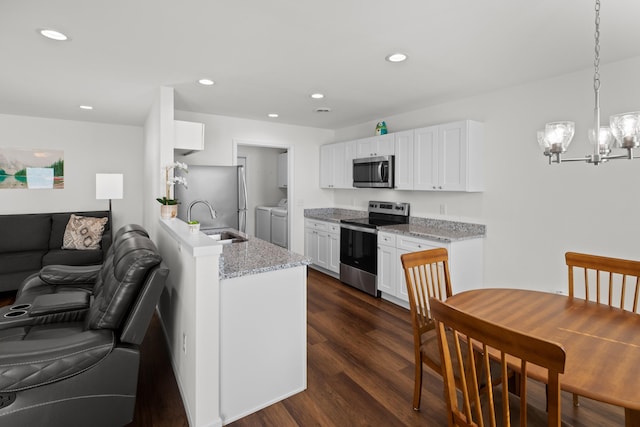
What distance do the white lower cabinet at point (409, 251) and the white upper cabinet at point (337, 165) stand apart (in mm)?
1373

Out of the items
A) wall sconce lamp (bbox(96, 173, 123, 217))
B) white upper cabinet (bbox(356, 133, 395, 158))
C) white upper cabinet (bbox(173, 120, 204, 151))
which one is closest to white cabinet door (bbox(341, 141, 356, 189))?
white upper cabinet (bbox(356, 133, 395, 158))

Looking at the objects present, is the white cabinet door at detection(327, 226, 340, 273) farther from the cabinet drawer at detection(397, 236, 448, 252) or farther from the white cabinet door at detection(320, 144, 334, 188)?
the cabinet drawer at detection(397, 236, 448, 252)

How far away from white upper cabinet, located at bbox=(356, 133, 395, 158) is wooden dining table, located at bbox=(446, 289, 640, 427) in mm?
2620

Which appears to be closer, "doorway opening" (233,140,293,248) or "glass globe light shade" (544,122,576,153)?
"glass globe light shade" (544,122,576,153)

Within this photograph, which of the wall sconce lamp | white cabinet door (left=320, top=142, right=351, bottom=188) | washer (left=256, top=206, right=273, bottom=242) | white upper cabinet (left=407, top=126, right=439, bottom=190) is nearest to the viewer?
white upper cabinet (left=407, top=126, right=439, bottom=190)

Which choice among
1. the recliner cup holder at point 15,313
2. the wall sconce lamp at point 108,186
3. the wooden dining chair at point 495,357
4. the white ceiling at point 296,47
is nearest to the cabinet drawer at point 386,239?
the white ceiling at point 296,47

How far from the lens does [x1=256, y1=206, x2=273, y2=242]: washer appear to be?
661 centimetres

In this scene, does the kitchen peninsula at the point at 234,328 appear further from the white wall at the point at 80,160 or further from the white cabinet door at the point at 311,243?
the white wall at the point at 80,160

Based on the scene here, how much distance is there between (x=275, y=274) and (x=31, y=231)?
4.42 metres

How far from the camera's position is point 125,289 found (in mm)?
1862

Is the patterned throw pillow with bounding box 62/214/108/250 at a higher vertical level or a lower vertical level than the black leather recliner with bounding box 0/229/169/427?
higher

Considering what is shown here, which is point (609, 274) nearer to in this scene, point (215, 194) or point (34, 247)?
point (215, 194)

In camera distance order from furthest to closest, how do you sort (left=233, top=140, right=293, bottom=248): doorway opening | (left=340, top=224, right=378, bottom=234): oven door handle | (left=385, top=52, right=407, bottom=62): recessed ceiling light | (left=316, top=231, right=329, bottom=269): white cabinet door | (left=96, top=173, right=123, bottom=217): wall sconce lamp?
(left=233, top=140, right=293, bottom=248): doorway opening, (left=316, top=231, right=329, bottom=269): white cabinet door, (left=96, top=173, right=123, bottom=217): wall sconce lamp, (left=340, top=224, right=378, bottom=234): oven door handle, (left=385, top=52, right=407, bottom=62): recessed ceiling light

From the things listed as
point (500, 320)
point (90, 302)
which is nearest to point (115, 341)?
point (90, 302)
